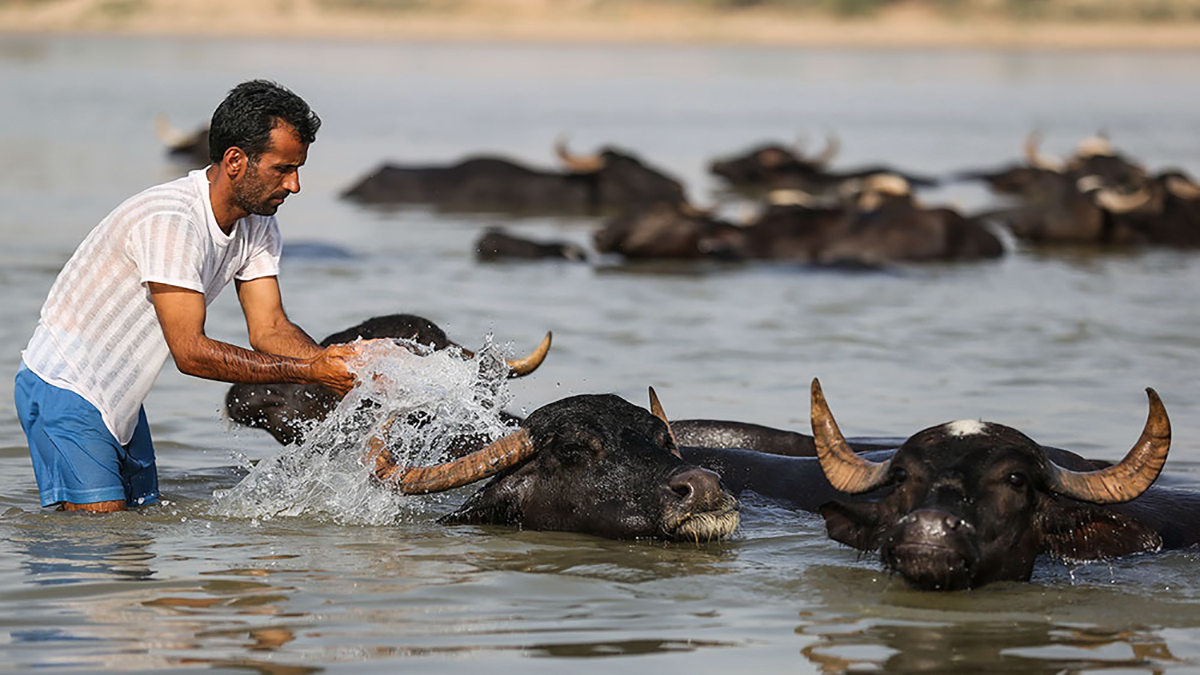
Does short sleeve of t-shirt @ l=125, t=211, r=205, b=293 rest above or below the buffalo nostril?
above

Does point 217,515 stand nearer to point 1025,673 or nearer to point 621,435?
point 621,435

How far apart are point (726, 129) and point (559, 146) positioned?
1850cm

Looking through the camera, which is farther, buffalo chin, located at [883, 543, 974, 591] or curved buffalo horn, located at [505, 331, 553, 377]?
curved buffalo horn, located at [505, 331, 553, 377]

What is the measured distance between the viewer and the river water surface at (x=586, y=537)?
20.0 feet

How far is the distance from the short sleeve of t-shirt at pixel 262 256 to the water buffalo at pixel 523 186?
17.2 m

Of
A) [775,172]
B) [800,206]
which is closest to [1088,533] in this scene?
[800,206]

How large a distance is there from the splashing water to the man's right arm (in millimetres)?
564

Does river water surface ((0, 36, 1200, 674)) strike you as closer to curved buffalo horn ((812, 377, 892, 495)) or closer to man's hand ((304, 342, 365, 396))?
curved buffalo horn ((812, 377, 892, 495))

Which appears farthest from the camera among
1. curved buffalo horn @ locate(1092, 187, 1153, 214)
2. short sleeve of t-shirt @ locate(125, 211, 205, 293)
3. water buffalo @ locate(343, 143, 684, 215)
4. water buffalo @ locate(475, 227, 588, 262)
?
water buffalo @ locate(343, 143, 684, 215)

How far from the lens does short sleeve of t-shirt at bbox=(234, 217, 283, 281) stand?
782 centimetres

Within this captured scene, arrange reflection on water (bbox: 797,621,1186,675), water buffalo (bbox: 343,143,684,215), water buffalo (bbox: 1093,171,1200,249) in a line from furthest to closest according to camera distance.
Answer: water buffalo (bbox: 343,143,684,215) < water buffalo (bbox: 1093,171,1200,249) < reflection on water (bbox: 797,621,1186,675)

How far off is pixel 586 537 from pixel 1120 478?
7.04ft

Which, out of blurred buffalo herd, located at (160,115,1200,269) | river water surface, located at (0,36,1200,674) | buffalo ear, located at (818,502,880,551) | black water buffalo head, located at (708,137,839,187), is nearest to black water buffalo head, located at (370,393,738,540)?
river water surface, located at (0,36,1200,674)

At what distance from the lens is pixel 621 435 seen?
7.54 m
